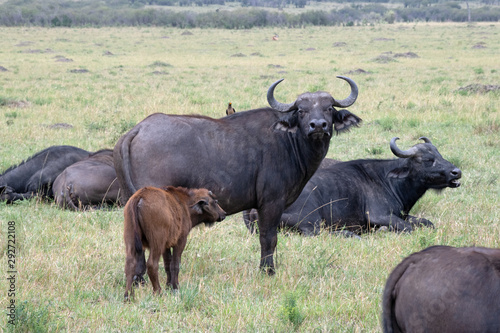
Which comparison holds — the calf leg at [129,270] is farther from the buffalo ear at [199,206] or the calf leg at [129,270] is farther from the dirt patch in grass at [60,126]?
the dirt patch in grass at [60,126]

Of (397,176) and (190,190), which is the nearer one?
(190,190)

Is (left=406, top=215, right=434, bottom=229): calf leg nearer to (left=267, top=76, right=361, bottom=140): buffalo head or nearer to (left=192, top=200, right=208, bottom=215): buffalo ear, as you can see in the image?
(left=267, top=76, right=361, bottom=140): buffalo head

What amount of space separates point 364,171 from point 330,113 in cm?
280

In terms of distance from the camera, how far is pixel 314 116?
5.71 meters

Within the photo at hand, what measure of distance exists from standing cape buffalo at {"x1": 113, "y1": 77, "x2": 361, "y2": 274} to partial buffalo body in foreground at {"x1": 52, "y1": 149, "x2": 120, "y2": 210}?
3139 mm

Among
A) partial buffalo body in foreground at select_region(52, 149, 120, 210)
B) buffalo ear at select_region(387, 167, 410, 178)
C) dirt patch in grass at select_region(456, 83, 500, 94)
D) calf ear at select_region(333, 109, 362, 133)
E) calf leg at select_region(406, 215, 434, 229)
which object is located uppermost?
calf ear at select_region(333, 109, 362, 133)

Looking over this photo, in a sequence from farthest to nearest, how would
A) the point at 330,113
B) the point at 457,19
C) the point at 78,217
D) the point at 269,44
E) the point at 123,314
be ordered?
the point at 457,19
the point at 269,44
the point at 78,217
the point at 330,113
the point at 123,314

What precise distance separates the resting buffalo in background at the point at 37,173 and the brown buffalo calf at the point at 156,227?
4.61 m

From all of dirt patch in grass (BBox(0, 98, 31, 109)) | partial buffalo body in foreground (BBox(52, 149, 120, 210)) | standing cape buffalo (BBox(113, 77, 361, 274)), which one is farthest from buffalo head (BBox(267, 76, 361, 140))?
dirt patch in grass (BBox(0, 98, 31, 109))

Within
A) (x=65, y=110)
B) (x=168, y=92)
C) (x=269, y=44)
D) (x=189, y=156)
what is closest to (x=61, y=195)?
(x=189, y=156)

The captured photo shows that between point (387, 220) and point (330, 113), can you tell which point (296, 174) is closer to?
point (330, 113)

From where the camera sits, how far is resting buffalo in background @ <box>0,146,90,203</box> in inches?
368

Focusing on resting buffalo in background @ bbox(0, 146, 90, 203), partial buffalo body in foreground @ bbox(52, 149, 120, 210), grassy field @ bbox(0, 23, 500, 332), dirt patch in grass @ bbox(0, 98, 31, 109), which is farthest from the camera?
dirt patch in grass @ bbox(0, 98, 31, 109)

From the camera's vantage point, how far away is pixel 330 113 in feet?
19.4
